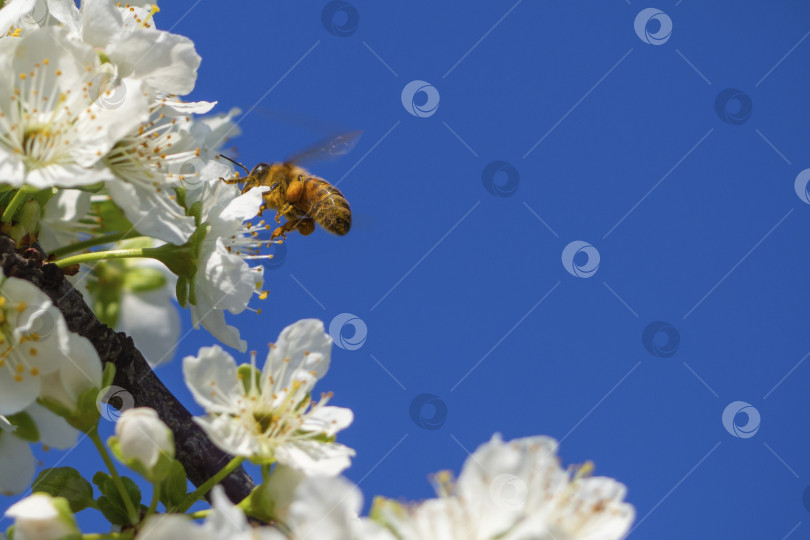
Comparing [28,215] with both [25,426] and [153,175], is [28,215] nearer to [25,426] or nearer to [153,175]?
[153,175]

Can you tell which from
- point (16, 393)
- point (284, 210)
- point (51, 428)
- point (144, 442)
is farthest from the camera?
point (284, 210)

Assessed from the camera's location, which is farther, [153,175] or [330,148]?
[330,148]

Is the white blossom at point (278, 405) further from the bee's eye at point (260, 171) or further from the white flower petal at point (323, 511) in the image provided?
the bee's eye at point (260, 171)

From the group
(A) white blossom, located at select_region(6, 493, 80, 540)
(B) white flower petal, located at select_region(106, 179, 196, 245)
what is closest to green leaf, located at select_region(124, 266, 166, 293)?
(B) white flower petal, located at select_region(106, 179, 196, 245)

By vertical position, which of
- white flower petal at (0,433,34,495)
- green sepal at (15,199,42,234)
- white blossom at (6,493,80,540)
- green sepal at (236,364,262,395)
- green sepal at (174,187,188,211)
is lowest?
white flower petal at (0,433,34,495)

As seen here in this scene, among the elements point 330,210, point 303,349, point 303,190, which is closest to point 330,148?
point 303,190

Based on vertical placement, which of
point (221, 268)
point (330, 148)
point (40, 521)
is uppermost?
point (330, 148)

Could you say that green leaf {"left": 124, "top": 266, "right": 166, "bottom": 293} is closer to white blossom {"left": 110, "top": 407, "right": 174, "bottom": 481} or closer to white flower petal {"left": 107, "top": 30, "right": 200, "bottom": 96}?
white flower petal {"left": 107, "top": 30, "right": 200, "bottom": 96}

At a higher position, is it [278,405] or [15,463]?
[278,405]
